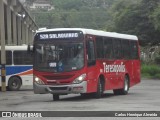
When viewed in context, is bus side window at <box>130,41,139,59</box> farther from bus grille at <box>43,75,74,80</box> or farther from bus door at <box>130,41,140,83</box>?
bus grille at <box>43,75,74,80</box>

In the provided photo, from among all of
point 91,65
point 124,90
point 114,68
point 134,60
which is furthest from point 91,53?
point 134,60

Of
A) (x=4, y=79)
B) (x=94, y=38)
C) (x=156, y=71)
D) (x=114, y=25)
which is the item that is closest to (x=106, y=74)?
(x=94, y=38)

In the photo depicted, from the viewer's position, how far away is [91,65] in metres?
21.9

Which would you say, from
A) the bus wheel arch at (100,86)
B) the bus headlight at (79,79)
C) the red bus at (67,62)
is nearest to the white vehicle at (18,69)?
the bus wheel arch at (100,86)

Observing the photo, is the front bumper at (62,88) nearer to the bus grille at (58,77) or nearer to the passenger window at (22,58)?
the bus grille at (58,77)

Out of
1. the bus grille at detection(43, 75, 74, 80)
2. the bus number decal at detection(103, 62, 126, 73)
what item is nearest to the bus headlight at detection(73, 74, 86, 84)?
the bus grille at detection(43, 75, 74, 80)

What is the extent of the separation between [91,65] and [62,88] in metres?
1.66

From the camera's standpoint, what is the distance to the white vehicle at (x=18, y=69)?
32062mm

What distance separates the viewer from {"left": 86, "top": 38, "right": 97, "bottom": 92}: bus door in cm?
2161

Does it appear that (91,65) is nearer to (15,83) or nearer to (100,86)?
(100,86)

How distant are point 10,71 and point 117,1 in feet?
149

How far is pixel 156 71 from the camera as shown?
54.7 m

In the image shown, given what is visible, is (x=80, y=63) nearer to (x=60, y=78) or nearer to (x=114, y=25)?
(x=60, y=78)

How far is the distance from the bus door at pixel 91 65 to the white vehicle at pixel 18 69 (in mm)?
10355
